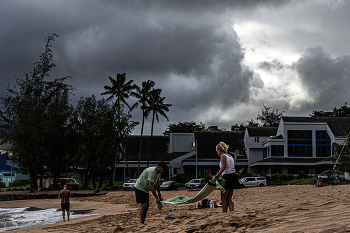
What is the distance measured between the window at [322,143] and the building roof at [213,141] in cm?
1052

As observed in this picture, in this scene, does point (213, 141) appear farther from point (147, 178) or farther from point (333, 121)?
point (147, 178)

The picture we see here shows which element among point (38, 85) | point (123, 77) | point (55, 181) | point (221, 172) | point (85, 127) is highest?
point (123, 77)

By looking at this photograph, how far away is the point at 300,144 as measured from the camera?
46875 mm

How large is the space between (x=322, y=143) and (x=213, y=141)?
1569cm

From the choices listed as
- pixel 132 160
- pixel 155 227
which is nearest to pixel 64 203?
pixel 155 227

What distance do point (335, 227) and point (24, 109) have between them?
3613 cm

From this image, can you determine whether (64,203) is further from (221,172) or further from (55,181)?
(55,181)

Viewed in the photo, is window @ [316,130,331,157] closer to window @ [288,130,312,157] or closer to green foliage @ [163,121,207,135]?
A: window @ [288,130,312,157]

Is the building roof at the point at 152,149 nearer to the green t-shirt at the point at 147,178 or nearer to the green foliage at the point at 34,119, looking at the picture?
the green foliage at the point at 34,119

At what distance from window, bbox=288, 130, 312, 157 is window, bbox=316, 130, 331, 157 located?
1.10 metres

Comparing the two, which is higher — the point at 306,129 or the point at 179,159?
the point at 306,129

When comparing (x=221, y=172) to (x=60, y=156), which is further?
(x=60, y=156)

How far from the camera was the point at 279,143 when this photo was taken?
1841 inches

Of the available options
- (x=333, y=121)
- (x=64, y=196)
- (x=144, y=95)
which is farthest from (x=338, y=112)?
(x=64, y=196)
